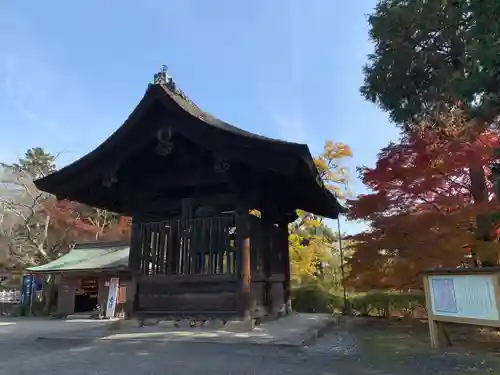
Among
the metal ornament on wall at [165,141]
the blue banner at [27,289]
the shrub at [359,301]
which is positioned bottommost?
the shrub at [359,301]

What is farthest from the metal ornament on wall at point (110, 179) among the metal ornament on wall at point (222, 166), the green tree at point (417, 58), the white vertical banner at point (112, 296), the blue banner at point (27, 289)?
the blue banner at point (27, 289)

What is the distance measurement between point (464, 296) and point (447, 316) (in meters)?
0.44

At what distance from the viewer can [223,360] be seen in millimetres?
5055

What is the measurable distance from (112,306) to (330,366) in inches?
521

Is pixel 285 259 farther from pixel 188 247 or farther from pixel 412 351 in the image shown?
pixel 412 351

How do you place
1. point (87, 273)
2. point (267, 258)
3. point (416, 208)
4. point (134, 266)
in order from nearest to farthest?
point (134, 266) → point (416, 208) → point (267, 258) → point (87, 273)

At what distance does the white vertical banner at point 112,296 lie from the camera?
15.7 m

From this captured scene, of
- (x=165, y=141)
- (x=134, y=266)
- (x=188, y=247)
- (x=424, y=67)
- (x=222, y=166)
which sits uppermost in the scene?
(x=424, y=67)

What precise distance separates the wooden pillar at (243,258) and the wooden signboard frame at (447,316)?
3010 millimetres

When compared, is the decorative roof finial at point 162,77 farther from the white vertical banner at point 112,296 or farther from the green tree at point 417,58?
the white vertical banner at point 112,296

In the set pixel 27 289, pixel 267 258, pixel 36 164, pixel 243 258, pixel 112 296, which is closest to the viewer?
pixel 243 258

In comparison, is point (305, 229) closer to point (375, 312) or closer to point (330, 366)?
point (375, 312)

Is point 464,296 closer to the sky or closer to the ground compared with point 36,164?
closer to the ground

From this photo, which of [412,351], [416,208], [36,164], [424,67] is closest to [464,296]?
[412,351]
